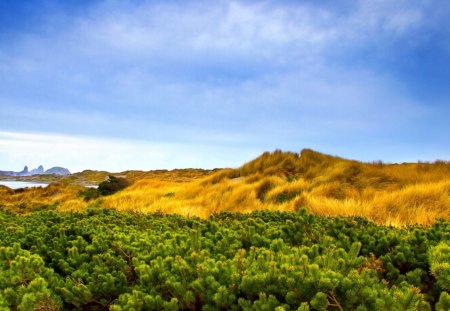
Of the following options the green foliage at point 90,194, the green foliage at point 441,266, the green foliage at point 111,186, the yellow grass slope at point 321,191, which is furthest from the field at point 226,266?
the green foliage at point 111,186

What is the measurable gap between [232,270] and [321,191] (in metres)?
9.03

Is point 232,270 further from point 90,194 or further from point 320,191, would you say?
point 90,194

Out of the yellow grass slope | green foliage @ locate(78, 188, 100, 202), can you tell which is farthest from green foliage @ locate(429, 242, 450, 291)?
green foliage @ locate(78, 188, 100, 202)

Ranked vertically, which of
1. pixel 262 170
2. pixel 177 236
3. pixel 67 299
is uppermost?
pixel 262 170

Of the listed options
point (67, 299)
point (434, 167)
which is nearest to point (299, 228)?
point (67, 299)

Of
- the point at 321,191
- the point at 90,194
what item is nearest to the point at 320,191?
the point at 321,191

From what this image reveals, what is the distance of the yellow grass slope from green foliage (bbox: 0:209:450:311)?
3.33m

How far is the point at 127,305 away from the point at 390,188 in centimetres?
1107

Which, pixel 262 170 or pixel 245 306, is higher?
pixel 262 170

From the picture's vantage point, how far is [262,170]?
17.5m

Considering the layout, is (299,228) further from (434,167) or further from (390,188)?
(434,167)

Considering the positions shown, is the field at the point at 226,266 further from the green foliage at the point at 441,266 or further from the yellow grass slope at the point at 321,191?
the yellow grass slope at the point at 321,191

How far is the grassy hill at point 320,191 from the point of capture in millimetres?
8773

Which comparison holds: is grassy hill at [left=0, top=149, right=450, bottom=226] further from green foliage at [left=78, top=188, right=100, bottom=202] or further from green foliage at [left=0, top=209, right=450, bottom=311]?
green foliage at [left=0, top=209, right=450, bottom=311]
